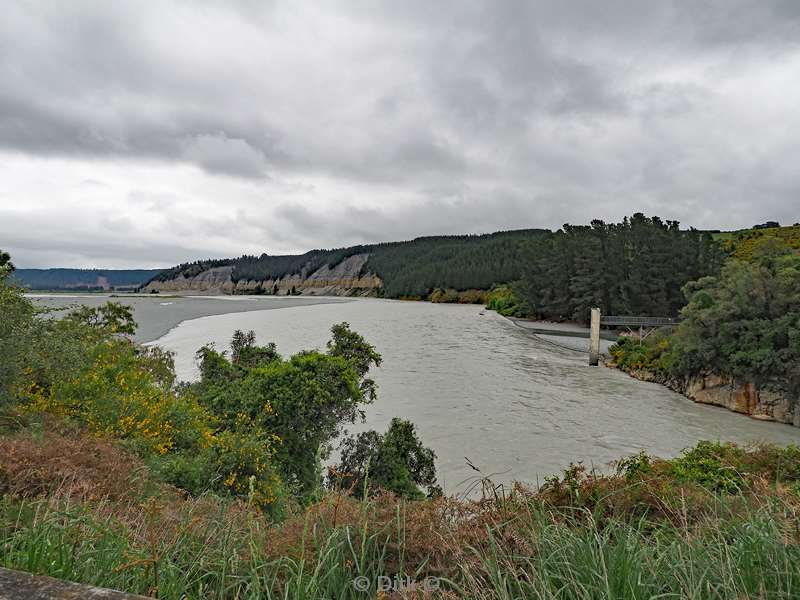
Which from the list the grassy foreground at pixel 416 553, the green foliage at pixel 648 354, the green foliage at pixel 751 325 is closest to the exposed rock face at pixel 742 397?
the green foliage at pixel 751 325

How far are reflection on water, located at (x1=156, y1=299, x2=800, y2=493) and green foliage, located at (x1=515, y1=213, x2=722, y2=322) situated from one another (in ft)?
99.1

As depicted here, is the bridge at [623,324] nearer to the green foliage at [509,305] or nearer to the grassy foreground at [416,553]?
the green foliage at [509,305]

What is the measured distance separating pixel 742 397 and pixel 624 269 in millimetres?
48780

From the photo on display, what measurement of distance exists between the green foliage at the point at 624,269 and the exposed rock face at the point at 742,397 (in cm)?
4058

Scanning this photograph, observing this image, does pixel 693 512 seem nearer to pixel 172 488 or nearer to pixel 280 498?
pixel 172 488

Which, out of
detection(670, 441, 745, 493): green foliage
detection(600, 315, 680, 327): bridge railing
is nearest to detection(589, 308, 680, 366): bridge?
detection(600, 315, 680, 327): bridge railing

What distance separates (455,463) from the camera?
17.5m

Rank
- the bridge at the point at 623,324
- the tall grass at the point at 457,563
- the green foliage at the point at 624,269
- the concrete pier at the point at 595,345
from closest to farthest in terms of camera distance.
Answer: the tall grass at the point at 457,563, the concrete pier at the point at 595,345, the bridge at the point at 623,324, the green foliage at the point at 624,269

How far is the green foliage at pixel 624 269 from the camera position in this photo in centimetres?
6719

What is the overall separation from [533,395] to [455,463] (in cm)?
1192

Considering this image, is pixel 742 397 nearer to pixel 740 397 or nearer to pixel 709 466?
pixel 740 397

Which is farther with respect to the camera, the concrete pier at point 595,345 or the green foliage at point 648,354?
the concrete pier at point 595,345

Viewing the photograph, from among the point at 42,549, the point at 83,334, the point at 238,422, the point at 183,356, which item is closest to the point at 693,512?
the point at 42,549

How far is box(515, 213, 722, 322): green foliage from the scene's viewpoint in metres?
67.2
